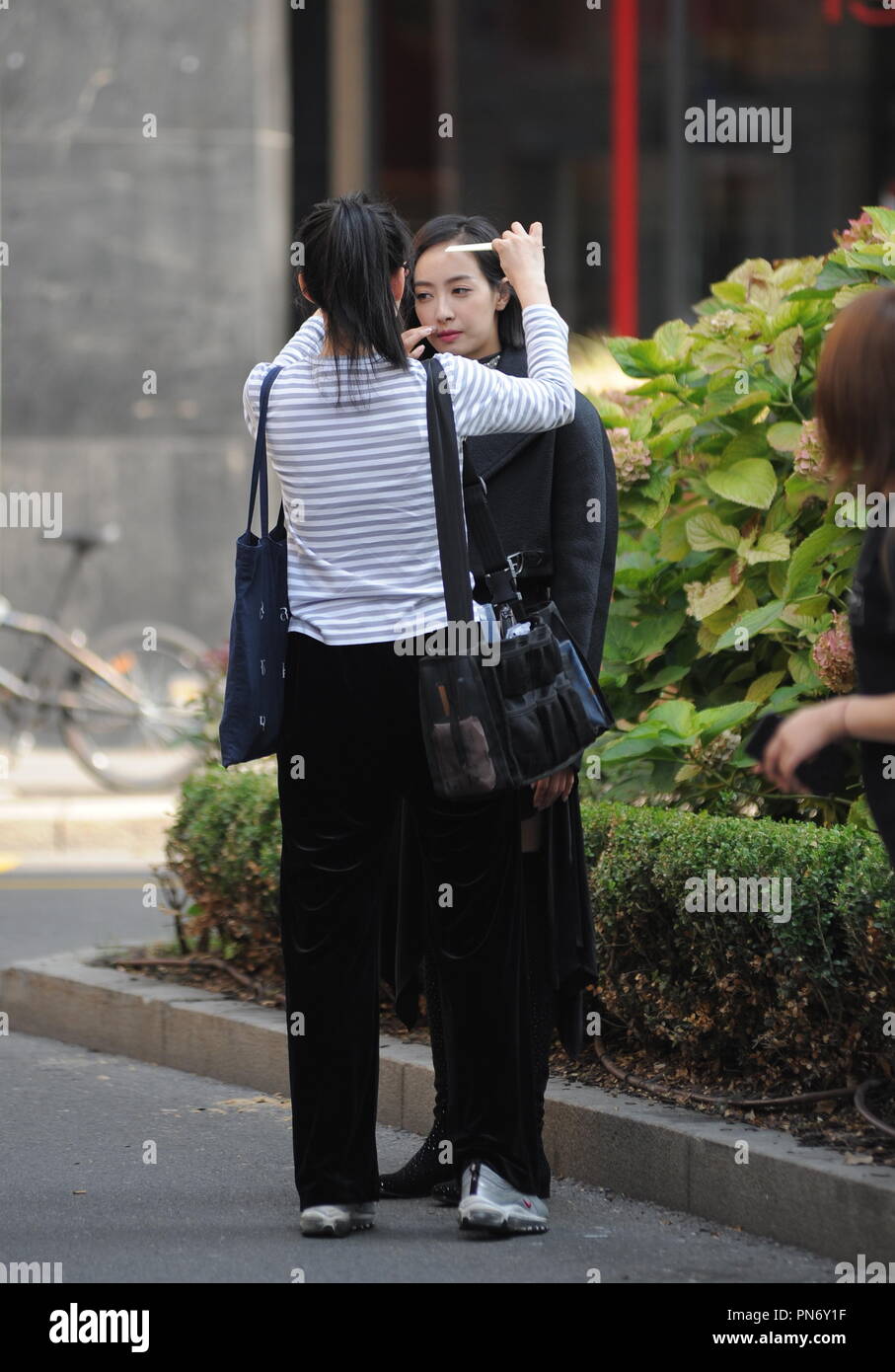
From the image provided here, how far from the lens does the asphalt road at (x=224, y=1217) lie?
3631mm

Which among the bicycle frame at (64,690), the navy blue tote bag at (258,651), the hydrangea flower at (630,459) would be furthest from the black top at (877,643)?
the bicycle frame at (64,690)

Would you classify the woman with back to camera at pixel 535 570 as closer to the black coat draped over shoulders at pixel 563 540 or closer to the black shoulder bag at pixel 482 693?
the black coat draped over shoulders at pixel 563 540

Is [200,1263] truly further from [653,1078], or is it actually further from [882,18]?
[882,18]

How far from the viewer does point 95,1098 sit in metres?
5.08

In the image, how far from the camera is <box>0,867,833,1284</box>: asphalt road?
3631 millimetres

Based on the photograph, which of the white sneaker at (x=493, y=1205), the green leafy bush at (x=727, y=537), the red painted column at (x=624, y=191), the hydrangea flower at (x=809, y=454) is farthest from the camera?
the red painted column at (x=624, y=191)

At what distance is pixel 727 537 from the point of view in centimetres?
501

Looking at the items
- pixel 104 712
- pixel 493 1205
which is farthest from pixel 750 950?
pixel 104 712

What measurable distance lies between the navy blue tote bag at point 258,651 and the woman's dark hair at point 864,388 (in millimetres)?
1188

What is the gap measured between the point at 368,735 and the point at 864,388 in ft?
3.98

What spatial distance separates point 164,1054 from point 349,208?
8.82ft

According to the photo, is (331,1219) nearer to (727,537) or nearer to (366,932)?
(366,932)

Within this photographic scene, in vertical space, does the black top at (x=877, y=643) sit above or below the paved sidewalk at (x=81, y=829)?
above

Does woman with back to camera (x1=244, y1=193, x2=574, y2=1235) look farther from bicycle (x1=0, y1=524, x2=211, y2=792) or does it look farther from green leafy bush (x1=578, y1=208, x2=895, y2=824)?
bicycle (x1=0, y1=524, x2=211, y2=792)
